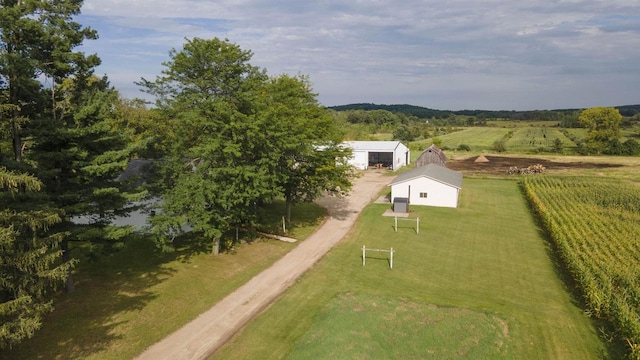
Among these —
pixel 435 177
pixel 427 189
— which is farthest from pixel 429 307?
pixel 435 177

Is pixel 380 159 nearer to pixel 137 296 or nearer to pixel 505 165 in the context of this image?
pixel 505 165

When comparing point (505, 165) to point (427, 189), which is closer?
point (427, 189)

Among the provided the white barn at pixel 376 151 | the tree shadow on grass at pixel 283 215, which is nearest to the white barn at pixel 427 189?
the tree shadow on grass at pixel 283 215

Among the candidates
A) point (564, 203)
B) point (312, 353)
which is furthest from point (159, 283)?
point (564, 203)

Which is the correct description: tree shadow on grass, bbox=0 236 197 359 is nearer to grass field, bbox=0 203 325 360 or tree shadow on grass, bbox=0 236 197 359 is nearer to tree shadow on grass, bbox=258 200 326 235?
grass field, bbox=0 203 325 360

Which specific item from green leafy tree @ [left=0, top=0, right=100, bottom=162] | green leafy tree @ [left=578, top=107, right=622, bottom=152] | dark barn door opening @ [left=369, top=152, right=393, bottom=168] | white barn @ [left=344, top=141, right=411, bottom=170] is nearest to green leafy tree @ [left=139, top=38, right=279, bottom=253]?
green leafy tree @ [left=0, top=0, right=100, bottom=162]

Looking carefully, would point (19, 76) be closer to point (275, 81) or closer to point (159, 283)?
point (159, 283)
